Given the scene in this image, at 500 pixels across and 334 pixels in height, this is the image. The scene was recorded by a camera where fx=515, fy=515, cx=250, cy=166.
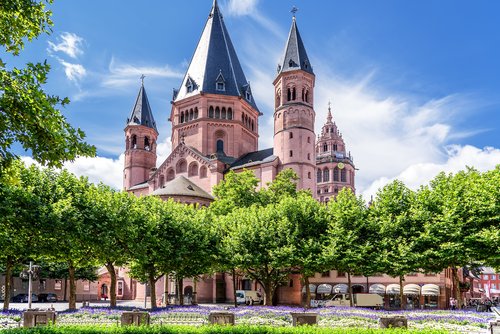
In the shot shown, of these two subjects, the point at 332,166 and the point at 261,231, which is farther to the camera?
the point at 332,166

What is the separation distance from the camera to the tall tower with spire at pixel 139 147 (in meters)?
93.1

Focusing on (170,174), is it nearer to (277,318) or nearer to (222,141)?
(222,141)

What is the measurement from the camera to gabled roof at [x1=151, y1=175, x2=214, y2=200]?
69062 millimetres

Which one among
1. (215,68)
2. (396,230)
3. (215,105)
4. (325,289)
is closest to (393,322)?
(396,230)

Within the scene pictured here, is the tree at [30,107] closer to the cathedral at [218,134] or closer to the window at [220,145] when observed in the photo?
the cathedral at [218,134]

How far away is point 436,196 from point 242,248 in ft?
54.4

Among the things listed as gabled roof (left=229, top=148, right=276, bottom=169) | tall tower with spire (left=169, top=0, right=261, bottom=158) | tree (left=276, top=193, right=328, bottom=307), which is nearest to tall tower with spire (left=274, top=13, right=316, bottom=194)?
gabled roof (left=229, top=148, right=276, bottom=169)

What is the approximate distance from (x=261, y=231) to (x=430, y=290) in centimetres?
2126

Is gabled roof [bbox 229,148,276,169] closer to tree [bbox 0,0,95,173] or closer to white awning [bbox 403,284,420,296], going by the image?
white awning [bbox 403,284,420,296]

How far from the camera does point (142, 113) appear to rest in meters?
95.2

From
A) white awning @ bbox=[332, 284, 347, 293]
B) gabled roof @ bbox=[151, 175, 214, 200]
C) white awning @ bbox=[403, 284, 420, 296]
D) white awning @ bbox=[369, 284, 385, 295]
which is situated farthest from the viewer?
gabled roof @ bbox=[151, 175, 214, 200]

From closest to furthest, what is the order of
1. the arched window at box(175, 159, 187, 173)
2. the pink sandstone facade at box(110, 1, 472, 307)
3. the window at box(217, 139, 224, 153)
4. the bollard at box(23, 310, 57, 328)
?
the bollard at box(23, 310, 57, 328), the pink sandstone facade at box(110, 1, 472, 307), the arched window at box(175, 159, 187, 173), the window at box(217, 139, 224, 153)

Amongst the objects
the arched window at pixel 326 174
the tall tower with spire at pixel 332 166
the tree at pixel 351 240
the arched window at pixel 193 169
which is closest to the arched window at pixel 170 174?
the arched window at pixel 193 169

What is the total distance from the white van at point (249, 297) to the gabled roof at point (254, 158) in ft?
66.6
